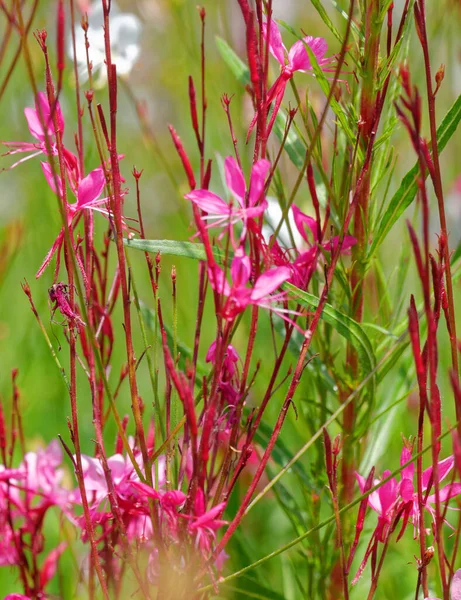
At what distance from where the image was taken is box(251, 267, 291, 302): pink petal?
49 centimetres

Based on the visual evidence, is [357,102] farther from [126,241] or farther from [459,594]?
[459,594]

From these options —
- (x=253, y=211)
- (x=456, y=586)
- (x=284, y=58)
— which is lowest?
(x=456, y=586)

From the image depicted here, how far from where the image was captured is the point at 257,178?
1.60 feet

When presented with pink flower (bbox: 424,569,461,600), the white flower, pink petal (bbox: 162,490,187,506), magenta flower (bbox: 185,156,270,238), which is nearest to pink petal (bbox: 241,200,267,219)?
magenta flower (bbox: 185,156,270,238)

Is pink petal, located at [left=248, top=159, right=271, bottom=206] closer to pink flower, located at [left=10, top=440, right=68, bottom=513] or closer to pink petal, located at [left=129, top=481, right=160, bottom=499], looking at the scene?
pink petal, located at [left=129, top=481, right=160, bottom=499]

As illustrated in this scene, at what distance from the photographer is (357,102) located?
70 cm

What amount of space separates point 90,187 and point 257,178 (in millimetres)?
149

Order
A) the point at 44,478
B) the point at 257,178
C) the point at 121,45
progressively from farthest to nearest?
the point at 121,45
the point at 44,478
the point at 257,178

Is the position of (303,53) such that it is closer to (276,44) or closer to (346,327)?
(276,44)

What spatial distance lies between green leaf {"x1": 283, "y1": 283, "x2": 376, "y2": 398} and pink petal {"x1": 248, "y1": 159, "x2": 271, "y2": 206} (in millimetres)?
95

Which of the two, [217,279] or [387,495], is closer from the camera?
[217,279]

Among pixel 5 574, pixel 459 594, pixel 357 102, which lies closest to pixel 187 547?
pixel 459 594

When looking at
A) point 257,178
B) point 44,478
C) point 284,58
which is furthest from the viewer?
point 44,478

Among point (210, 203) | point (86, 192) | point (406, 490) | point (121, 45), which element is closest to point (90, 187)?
point (86, 192)
